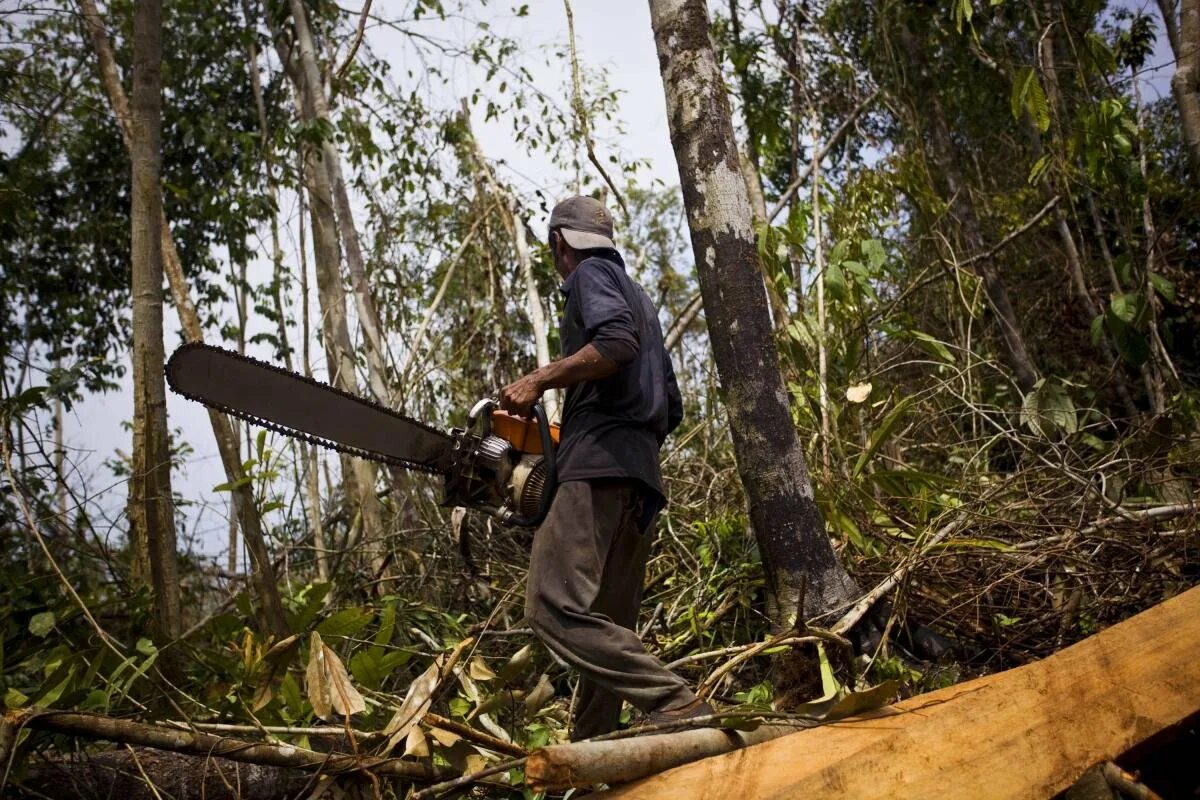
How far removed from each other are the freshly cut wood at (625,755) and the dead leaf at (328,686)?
75cm

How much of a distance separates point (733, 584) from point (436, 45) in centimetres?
578

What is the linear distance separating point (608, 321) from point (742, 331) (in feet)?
2.41

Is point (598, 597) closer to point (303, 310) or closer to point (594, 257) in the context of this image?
point (594, 257)

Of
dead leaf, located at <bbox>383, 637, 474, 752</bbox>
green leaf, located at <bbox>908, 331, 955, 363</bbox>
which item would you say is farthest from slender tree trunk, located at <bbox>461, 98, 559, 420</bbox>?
dead leaf, located at <bbox>383, 637, 474, 752</bbox>

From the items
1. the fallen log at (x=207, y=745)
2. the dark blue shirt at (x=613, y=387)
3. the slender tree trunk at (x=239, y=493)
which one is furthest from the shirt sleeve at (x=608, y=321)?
the slender tree trunk at (x=239, y=493)

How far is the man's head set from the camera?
2889mm

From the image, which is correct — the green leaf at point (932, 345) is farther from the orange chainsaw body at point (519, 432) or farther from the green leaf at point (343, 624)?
the green leaf at point (343, 624)

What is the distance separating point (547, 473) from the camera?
2.71 meters

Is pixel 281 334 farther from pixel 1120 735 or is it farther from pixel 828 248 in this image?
pixel 1120 735

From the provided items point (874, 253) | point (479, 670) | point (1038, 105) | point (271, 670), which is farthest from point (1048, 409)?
point (271, 670)

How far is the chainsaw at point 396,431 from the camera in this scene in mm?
2635

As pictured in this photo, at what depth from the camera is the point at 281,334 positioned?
32.5ft

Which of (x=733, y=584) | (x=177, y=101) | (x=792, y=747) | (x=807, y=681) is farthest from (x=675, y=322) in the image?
Answer: (x=177, y=101)

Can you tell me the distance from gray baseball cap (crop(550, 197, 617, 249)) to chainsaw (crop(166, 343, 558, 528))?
0.54 meters
